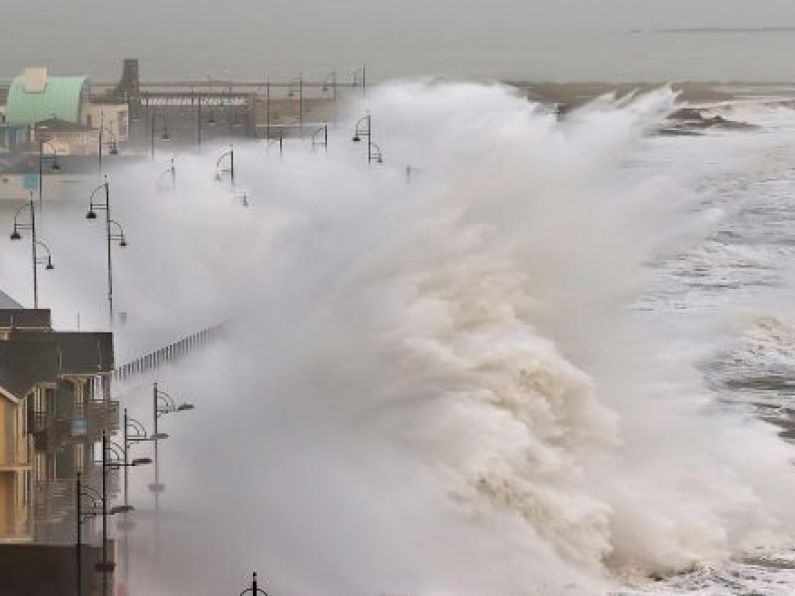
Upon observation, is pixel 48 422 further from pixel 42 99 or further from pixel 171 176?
pixel 42 99

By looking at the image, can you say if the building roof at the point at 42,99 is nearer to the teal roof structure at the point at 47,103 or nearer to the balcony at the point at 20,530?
the teal roof structure at the point at 47,103

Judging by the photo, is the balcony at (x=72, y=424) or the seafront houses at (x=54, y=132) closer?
the balcony at (x=72, y=424)

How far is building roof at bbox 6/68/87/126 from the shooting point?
95.6 metres

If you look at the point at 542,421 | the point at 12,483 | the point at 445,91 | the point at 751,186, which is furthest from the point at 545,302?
the point at 751,186

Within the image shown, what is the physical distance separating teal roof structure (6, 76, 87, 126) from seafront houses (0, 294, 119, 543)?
68.7 m

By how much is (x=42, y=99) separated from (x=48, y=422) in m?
73.9

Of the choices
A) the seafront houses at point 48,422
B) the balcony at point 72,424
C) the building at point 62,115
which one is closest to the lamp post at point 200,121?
the building at point 62,115

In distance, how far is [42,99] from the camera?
9725 centimetres

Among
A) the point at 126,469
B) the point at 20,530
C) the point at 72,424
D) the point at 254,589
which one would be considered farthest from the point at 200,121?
the point at 254,589

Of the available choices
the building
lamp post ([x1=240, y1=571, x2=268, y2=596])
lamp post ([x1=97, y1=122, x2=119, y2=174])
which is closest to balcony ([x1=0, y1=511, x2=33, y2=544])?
lamp post ([x1=240, y1=571, x2=268, y2=596])

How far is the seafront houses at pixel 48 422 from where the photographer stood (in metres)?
24.1

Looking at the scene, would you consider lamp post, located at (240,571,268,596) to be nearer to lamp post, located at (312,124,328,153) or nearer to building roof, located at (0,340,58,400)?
building roof, located at (0,340,58,400)

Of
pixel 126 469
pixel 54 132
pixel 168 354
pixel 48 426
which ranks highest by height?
pixel 48 426

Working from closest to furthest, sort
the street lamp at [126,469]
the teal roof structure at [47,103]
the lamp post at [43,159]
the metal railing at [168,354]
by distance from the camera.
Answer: the street lamp at [126,469], the metal railing at [168,354], the lamp post at [43,159], the teal roof structure at [47,103]
